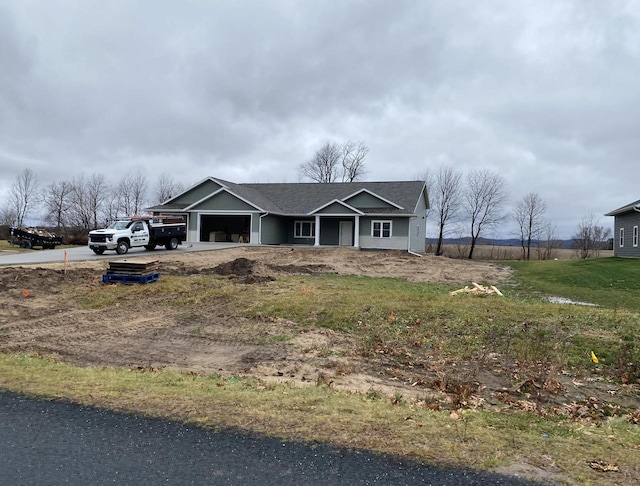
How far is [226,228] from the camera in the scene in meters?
40.4

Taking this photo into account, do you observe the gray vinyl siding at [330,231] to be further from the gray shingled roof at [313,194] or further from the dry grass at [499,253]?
the dry grass at [499,253]

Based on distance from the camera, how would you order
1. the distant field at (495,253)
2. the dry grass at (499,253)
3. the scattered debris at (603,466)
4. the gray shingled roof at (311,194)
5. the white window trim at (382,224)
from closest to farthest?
1. the scattered debris at (603,466)
2. the white window trim at (382,224)
3. the gray shingled roof at (311,194)
4. the dry grass at (499,253)
5. the distant field at (495,253)

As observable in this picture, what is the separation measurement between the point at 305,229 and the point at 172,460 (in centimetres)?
3588

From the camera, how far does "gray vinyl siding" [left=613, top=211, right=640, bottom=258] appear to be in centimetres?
2953

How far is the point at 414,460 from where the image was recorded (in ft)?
11.5

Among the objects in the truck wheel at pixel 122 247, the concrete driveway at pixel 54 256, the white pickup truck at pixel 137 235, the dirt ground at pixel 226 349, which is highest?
the white pickup truck at pixel 137 235

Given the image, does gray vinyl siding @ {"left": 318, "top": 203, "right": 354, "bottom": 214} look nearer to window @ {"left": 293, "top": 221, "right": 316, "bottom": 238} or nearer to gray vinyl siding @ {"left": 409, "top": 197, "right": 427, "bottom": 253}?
window @ {"left": 293, "top": 221, "right": 316, "bottom": 238}

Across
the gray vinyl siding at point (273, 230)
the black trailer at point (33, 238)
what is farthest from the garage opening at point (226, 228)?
the black trailer at point (33, 238)

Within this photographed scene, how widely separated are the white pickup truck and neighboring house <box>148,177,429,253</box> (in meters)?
6.52

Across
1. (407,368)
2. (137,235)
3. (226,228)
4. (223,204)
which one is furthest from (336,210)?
(407,368)

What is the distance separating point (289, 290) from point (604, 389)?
868cm

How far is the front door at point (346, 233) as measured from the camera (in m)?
36.9

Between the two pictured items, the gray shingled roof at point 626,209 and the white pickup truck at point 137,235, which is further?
the gray shingled roof at point 626,209

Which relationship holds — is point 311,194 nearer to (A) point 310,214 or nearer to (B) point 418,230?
(A) point 310,214
